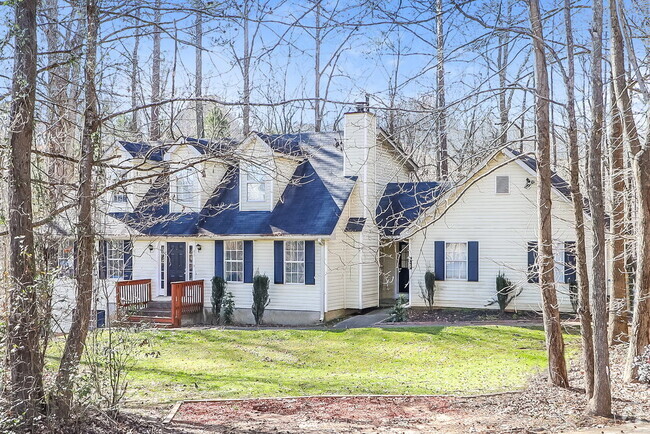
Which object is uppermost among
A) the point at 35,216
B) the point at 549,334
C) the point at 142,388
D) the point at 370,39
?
the point at 370,39

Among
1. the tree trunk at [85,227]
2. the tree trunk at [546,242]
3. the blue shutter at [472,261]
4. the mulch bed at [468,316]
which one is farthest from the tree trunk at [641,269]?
the blue shutter at [472,261]

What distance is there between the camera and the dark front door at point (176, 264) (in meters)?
23.0

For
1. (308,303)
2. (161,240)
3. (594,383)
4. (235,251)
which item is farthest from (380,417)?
(161,240)

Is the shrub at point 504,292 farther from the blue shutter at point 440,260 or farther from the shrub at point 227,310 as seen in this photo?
the shrub at point 227,310

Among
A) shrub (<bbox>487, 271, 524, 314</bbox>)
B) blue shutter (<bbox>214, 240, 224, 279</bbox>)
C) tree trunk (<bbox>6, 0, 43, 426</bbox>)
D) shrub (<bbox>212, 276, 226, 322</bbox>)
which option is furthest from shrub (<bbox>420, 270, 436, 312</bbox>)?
tree trunk (<bbox>6, 0, 43, 426</bbox>)

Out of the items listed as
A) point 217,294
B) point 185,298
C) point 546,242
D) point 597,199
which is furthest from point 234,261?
point 597,199

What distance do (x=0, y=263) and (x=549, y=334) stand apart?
8024 millimetres

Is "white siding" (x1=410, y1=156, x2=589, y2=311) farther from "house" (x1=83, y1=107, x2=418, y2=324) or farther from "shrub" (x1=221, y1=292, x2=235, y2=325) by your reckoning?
"shrub" (x1=221, y1=292, x2=235, y2=325)

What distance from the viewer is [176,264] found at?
2311cm

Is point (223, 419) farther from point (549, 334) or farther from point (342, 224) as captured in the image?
point (342, 224)

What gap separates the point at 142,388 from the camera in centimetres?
1088

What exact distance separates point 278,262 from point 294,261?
541 mm

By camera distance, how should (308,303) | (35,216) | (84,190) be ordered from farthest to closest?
(308,303), (35,216), (84,190)

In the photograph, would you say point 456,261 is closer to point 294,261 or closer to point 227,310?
point 294,261
